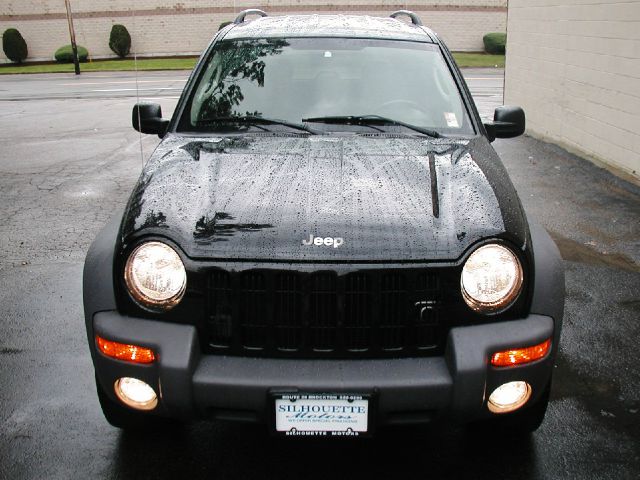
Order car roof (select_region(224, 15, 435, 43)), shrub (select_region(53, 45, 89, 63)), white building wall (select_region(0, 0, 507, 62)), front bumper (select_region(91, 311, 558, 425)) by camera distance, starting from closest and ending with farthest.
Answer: front bumper (select_region(91, 311, 558, 425)) → car roof (select_region(224, 15, 435, 43)) → shrub (select_region(53, 45, 89, 63)) → white building wall (select_region(0, 0, 507, 62))

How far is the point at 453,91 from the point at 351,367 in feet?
6.79

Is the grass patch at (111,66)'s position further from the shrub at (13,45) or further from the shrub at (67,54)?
the shrub at (13,45)

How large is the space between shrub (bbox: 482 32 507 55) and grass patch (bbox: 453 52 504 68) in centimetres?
42

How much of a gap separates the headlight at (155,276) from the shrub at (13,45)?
3406 cm

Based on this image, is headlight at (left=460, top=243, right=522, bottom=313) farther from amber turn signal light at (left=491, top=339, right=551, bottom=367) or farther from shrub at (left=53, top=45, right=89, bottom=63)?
shrub at (left=53, top=45, right=89, bottom=63)

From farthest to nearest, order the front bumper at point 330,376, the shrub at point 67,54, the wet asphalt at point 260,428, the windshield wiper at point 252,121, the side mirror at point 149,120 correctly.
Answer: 1. the shrub at point 67,54
2. the side mirror at point 149,120
3. the windshield wiper at point 252,121
4. the wet asphalt at point 260,428
5. the front bumper at point 330,376

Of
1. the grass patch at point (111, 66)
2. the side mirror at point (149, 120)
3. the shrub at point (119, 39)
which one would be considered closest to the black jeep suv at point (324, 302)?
the side mirror at point (149, 120)

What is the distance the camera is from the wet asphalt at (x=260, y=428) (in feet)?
9.87

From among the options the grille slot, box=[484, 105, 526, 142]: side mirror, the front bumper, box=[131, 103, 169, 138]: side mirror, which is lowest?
the front bumper

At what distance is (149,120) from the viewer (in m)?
4.21

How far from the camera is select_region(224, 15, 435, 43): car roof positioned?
430 centimetres

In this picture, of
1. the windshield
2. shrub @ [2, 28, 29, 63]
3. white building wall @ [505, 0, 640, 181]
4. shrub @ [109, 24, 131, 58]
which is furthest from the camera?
shrub @ [109, 24, 131, 58]

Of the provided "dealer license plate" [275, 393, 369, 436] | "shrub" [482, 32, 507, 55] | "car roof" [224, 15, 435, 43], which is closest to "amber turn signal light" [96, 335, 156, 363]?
"dealer license plate" [275, 393, 369, 436]

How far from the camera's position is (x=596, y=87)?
9117 millimetres
